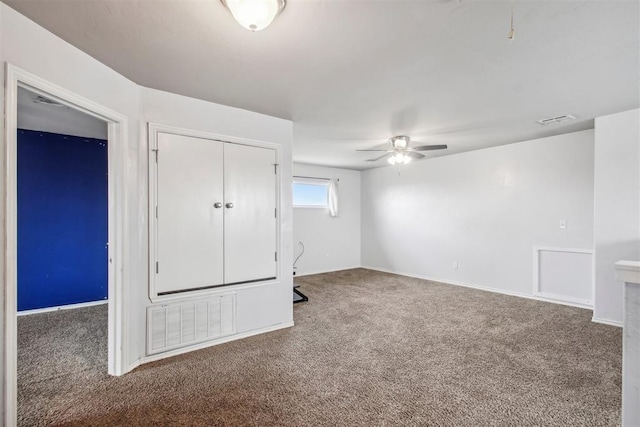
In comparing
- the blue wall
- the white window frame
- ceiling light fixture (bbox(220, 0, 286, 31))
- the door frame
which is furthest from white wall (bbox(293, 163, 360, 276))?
ceiling light fixture (bbox(220, 0, 286, 31))

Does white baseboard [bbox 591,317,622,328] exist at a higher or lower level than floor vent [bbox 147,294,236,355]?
lower

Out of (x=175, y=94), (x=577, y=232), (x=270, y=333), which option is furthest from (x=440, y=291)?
(x=175, y=94)

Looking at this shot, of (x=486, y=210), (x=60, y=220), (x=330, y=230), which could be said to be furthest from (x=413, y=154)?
(x=60, y=220)

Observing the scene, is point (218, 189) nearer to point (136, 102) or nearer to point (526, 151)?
point (136, 102)

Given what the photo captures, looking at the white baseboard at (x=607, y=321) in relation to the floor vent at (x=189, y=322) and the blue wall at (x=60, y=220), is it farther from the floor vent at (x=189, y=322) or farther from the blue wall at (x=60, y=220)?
the blue wall at (x=60, y=220)

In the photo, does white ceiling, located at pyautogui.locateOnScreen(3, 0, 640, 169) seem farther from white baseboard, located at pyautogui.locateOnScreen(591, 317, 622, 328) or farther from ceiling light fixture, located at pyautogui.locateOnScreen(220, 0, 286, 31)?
white baseboard, located at pyautogui.locateOnScreen(591, 317, 622, 328)

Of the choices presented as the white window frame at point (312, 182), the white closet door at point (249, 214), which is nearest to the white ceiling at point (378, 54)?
the white closet door at point (249, 214)

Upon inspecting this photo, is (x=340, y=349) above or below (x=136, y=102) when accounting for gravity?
below

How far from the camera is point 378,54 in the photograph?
204 cm

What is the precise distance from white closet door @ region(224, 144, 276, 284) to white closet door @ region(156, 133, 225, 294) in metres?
0.09

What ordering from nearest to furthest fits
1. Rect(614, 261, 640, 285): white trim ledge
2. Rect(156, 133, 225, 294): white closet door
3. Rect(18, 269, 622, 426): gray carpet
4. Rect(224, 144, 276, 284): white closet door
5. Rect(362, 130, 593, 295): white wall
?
1. Rect(614, 261, 640, 285): white trim ledge
2. Rect(18, 269, 622, 426): gray carpet
3. Rect(156, 133, 225, 294): white closet door
4. Rect(224, 144, 276, 284): white closet door
5. Rect(362, 130, 593, 295): white wall

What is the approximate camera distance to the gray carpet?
190 centimetres

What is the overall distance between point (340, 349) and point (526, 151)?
409 centimetres

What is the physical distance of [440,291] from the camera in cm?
493
